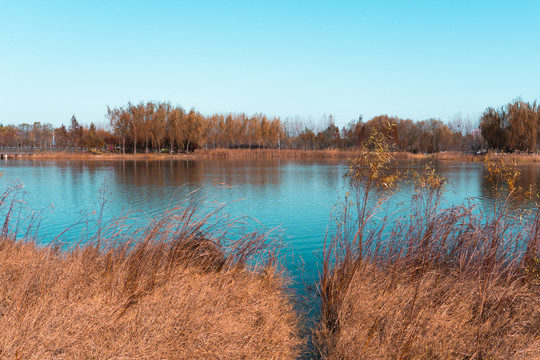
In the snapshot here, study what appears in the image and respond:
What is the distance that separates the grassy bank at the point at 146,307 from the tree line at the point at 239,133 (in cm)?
4970

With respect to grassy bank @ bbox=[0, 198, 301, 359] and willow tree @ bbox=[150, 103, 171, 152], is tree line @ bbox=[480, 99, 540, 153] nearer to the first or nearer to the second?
willow tree @ bbox=[150, 103, 171, 152]

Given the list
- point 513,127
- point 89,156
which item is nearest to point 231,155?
point 89,156

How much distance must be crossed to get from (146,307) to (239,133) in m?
79.3

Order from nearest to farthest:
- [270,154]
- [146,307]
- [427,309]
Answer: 1. [146,307]
2. [427,309]
3. [270,154]

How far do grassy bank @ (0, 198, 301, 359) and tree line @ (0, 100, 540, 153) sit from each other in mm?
49700

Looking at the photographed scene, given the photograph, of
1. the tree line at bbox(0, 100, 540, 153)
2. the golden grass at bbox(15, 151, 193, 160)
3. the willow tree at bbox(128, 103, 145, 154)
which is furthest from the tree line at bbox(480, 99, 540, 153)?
the willow tree at bbox(128, 103, 145, 154)

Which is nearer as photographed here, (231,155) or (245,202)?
(245,202)

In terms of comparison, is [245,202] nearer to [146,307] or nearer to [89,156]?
[146,307]

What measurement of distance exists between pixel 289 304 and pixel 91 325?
335 cm

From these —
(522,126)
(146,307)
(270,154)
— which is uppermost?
(522,126)

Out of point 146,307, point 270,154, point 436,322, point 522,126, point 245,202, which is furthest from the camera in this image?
point 270,154

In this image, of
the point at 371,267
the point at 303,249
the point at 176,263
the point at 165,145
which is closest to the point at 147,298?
the point at 176,263

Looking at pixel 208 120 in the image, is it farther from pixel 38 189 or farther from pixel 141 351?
pixel 141 351

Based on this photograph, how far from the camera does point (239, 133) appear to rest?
82812 mm
